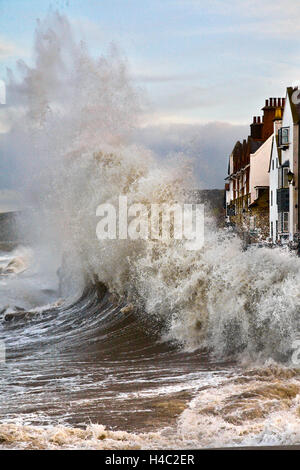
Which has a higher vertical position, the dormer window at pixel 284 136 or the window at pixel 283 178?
the dormer window at pixel 284 136

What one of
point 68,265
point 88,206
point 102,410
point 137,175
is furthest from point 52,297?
point 102,410

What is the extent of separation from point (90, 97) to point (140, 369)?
1347cm

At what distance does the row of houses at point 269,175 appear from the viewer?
27980mm

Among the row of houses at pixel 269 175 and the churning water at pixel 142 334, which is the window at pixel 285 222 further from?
the churning water at pixel 142 334

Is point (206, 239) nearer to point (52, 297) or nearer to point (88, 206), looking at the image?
point (88, 206)

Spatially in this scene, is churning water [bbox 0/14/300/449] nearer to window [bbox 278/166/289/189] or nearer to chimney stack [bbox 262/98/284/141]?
window [bbox 278/166/289/189]

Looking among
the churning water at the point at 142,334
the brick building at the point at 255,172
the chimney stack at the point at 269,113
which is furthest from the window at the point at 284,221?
the churning water at the point at 142,334

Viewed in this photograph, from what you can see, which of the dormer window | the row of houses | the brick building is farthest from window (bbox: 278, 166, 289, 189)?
the brick building

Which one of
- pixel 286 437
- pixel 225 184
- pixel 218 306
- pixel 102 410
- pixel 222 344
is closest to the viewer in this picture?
pixel 286 437

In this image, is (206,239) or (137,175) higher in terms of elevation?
(137,175)

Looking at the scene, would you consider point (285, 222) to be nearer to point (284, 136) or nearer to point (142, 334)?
point (284, 136)

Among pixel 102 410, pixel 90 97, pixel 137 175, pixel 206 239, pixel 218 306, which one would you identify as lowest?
pixel 102 410

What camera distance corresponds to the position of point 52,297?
17000 millimetres

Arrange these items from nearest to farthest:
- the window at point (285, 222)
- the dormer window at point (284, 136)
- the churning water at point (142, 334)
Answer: the churning water at point (142, 334), the window at point (285, 222), the dormer window at point (284, 136)
